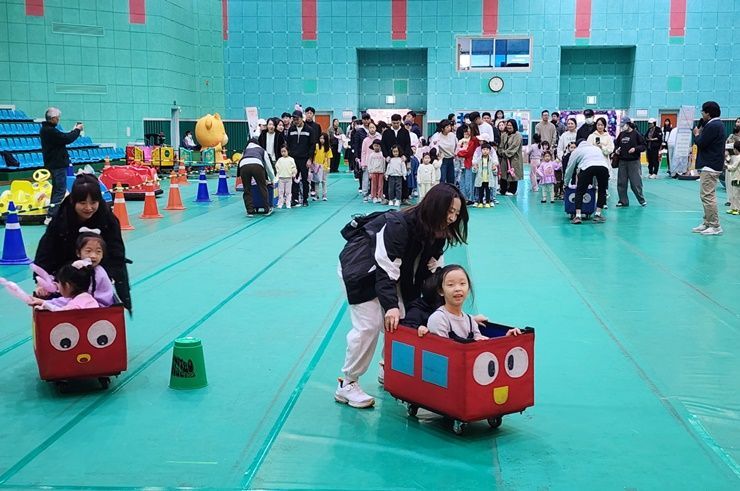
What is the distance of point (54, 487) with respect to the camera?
402cm

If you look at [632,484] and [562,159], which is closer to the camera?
[632,484]

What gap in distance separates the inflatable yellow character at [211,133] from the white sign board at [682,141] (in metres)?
15.9

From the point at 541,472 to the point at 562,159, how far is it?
14622 millimetres

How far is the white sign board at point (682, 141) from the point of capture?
2603 cm

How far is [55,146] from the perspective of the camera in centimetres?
1410

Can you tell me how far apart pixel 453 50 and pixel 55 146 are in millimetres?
24331

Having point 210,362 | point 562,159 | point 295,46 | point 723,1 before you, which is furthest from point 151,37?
point 210,362

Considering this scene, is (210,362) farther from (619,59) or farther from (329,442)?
(619,59)

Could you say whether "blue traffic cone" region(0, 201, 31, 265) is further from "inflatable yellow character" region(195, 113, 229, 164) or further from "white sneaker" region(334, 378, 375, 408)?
"inflatable yellow character" region(195, 113, 229, 164)

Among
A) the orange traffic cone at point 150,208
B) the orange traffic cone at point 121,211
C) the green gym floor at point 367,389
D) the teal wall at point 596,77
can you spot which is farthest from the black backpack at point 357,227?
the teal wall at point 596,77

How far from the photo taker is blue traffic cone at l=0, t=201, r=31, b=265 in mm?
10492

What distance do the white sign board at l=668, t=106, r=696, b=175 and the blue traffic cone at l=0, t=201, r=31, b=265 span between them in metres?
21.2

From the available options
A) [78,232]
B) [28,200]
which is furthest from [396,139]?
[78,232]

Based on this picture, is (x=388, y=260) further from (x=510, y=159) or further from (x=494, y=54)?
(x=494, y=54)
